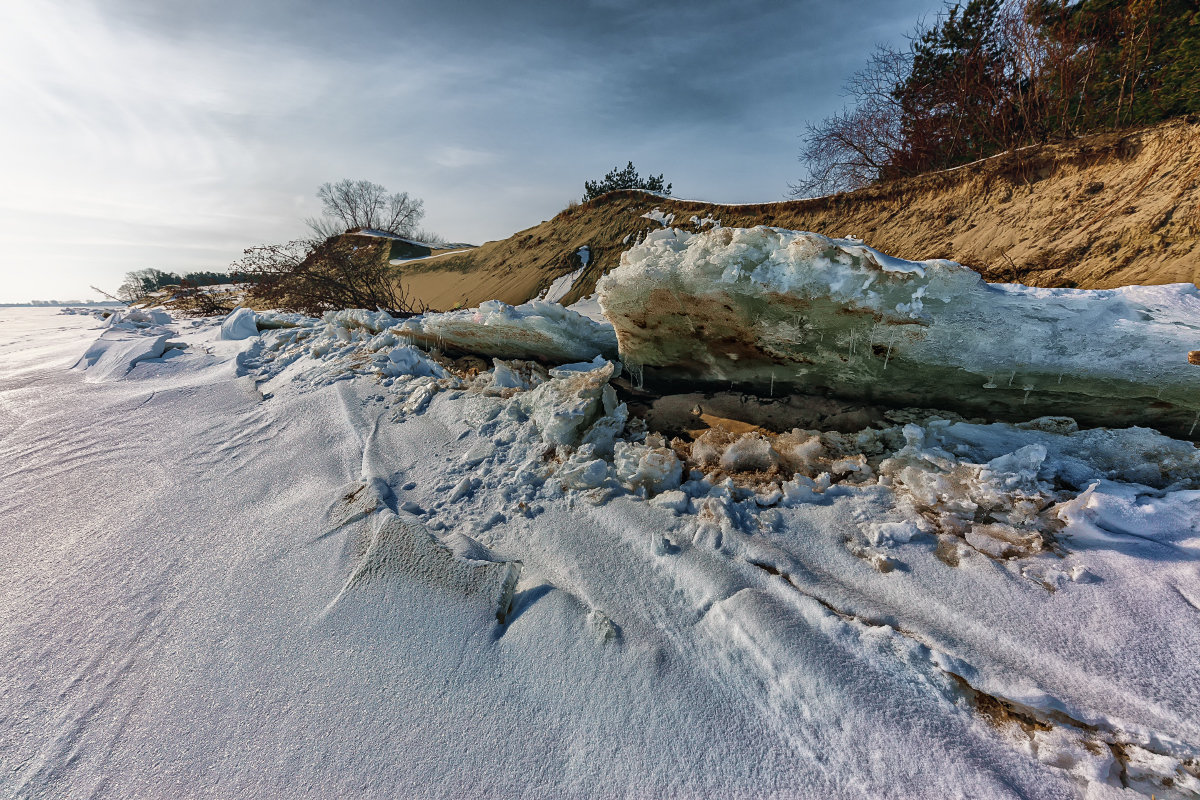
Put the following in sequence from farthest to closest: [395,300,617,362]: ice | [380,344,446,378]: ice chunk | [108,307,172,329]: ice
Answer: [108,307,172,329]: ice, [380,344,446,378]: ice chunk, [395,300,617,362]: ice

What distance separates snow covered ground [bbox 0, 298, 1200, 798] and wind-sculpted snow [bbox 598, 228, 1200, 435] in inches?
7.4

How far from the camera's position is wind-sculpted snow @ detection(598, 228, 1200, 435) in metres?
1.79

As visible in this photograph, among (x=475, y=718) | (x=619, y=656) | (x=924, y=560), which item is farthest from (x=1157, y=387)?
(x=475, y=718)

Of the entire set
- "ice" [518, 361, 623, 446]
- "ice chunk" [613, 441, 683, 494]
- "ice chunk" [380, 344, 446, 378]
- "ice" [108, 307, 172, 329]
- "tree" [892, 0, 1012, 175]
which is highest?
"tree" [892, 0, 1012, 175]

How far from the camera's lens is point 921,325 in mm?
1942

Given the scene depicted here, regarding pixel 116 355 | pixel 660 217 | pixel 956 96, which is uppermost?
pixel 956 96

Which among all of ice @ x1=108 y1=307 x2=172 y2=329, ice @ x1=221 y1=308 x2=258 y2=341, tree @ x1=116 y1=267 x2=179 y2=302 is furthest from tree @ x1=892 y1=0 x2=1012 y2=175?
tree @ x1=116 y1=267 x2=179 y2=302

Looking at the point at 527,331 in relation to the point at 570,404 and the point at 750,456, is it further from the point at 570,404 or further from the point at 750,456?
the point at 750,456

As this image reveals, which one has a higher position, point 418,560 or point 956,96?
point 956,96

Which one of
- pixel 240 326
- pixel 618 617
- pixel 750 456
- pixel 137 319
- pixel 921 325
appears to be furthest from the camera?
pixel 137 319

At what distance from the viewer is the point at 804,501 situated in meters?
1.85

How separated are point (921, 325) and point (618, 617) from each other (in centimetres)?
178

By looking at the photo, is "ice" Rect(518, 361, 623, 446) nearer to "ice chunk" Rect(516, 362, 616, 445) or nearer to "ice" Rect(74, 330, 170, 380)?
"ice chunk" Rect(516, 362, 616, 445)

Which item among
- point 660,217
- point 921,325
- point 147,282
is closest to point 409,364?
point 921,325
